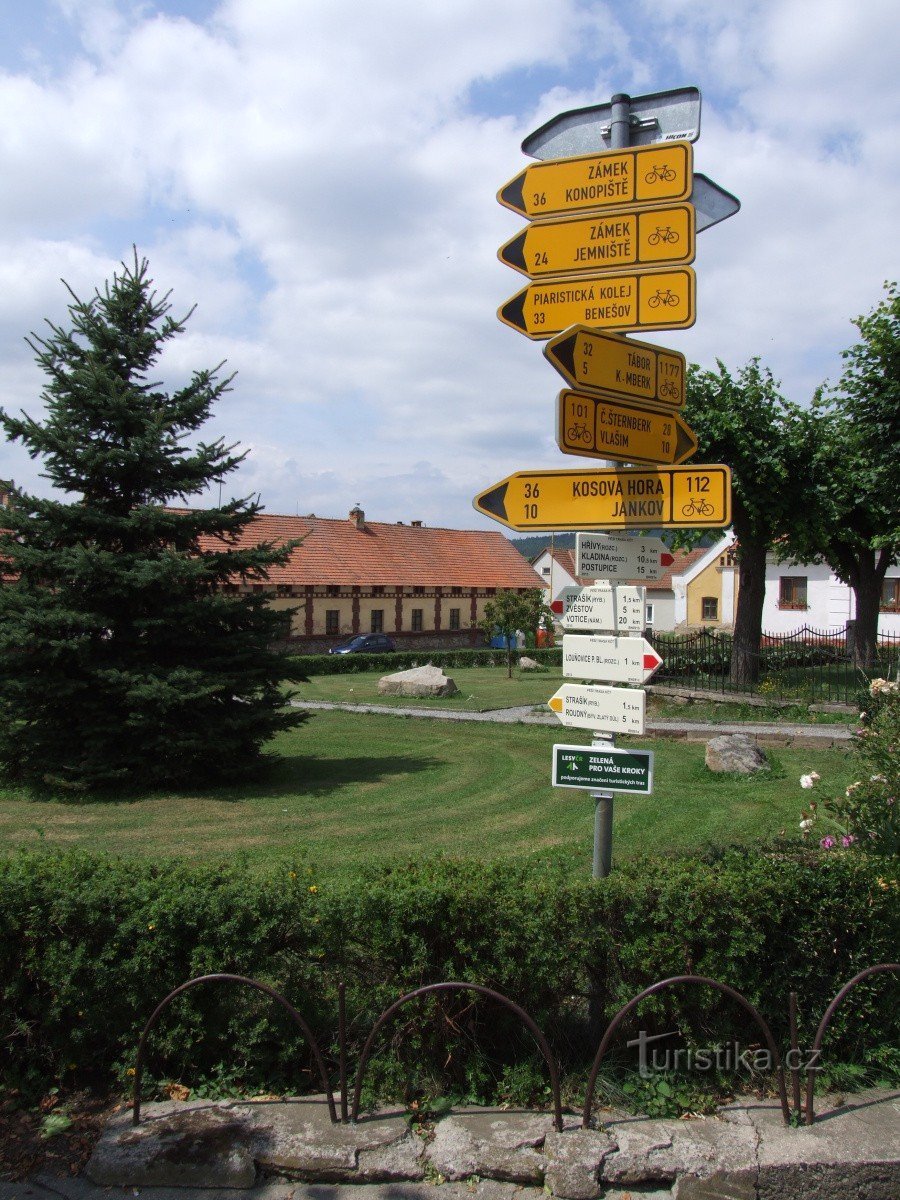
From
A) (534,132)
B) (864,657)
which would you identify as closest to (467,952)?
(534,132)

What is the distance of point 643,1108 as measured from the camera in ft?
12.9

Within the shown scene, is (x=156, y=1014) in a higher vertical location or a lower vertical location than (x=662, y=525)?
lower

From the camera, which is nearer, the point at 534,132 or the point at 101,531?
the point at 534,132

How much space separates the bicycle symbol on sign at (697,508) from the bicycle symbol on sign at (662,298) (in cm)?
94

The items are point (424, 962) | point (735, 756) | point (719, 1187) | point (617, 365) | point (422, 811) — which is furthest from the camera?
point (735, 756)

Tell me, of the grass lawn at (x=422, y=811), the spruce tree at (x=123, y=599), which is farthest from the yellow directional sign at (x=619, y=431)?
the spruce tree at (x=123, y=599)

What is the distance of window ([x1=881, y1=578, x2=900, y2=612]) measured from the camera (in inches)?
1560

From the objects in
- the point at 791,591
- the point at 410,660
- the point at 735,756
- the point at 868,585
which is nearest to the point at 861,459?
the point at 868,585

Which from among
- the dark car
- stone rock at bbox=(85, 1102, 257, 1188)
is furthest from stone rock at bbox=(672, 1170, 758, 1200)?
the dark car

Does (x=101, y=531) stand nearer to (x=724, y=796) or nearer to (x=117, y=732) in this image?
(x=117, y=732)

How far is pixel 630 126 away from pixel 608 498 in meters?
1.90

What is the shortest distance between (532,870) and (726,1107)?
1312 mm

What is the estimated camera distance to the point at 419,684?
26.5 metres

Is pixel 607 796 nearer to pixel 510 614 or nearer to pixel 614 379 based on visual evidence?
pixel 614 379
